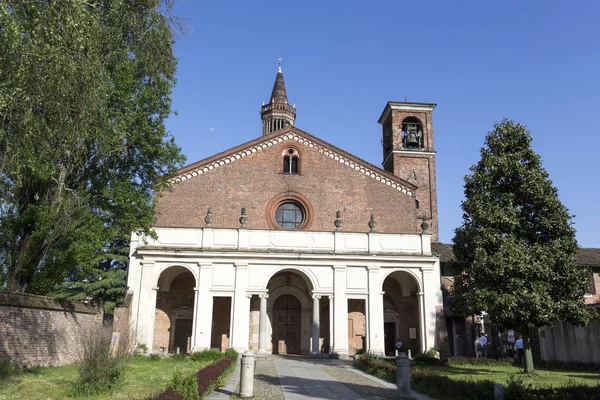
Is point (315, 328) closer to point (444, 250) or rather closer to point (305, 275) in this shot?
point (305, 275)

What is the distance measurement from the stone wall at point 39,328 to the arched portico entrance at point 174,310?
6.44 meters

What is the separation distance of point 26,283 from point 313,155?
1659cm

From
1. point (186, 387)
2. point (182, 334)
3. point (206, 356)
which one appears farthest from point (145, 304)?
point (186, 387)

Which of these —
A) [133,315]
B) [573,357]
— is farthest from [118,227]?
[573,357]

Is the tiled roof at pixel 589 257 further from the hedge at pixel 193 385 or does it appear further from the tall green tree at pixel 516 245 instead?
the hedge at pixel 193 385

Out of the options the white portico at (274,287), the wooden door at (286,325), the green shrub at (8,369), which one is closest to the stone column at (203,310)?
the white portico at (274,287)

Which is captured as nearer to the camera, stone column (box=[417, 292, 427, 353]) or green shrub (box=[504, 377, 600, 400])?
green shrub (box=[504, 377, 600, 400])

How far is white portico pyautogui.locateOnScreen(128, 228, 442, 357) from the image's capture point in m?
22.7

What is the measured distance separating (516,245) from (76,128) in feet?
48.7

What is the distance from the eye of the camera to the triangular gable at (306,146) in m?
27.0

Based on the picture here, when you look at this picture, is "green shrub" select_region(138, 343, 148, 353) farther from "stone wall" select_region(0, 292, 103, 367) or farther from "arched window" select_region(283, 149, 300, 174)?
"arched window" select_region(283, 149, 300, 174)

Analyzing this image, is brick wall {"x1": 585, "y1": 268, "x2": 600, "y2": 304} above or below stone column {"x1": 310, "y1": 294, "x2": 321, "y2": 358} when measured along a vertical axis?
above

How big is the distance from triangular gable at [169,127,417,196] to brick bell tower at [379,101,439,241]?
3924mm

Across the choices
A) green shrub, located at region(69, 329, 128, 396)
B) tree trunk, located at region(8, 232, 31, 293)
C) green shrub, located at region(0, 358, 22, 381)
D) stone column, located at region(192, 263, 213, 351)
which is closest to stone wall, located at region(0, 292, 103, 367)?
green shrub, located at region(0, 358, 22, 381)
